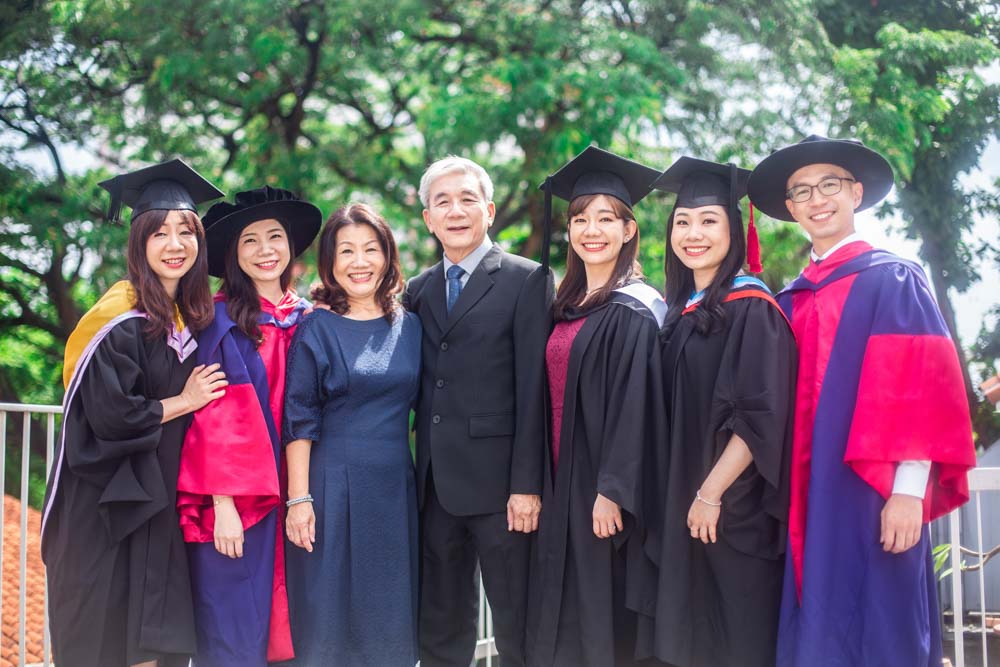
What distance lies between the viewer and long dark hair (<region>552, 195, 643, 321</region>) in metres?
3.41

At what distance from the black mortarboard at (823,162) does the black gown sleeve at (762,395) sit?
1.83 ft

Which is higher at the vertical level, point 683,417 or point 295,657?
point 683,417

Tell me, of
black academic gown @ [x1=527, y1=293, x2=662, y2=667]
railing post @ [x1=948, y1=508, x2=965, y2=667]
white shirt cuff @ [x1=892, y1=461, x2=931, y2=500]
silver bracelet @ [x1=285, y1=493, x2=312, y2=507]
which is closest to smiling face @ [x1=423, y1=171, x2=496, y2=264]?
black academic gown @ [x1=527, y1=293, x2=662, y2=667]

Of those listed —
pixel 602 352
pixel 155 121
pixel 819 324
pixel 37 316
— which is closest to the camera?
pixel 819 324

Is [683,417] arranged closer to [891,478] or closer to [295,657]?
[891,478]

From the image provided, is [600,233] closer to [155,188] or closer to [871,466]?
[871,466]

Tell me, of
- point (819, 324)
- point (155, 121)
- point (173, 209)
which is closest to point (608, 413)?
point (819, 324)

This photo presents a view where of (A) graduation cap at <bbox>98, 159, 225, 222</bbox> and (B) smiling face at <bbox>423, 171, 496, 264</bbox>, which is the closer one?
(A) graduation cap at <bbox>98, 159, 225, 222</bbox>

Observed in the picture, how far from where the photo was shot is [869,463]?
112 inches

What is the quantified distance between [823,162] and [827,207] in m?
0.17

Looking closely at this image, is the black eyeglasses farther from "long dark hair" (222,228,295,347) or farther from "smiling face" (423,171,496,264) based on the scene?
"long dark hair" (222,228,295,347)

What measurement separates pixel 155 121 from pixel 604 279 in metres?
7.63

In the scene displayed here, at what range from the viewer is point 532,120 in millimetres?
8000

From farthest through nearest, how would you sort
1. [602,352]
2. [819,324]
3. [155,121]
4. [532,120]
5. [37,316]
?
[37,316] → [155,121] → [532,120] → [602,352] → [819,324]
